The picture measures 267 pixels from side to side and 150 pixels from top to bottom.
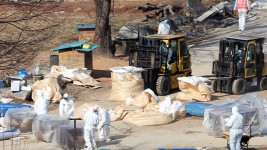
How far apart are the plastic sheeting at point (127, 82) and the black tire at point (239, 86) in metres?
3.22

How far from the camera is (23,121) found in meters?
13.1

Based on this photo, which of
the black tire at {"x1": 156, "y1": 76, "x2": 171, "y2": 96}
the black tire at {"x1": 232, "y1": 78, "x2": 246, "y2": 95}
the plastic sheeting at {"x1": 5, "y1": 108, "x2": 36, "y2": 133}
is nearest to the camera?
the plastic sheeting at {"x1": 5, "y1": 108, "x2": 36, "y2": 133}

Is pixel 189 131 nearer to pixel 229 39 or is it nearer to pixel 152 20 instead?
pixel 229 39

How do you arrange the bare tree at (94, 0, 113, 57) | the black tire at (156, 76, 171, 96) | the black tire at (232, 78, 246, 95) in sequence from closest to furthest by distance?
the black tire at (156, 76, 171, 96)
the black tire at (232, 78, 246, 95)
the bare tree at (94, 0, 113, 57)

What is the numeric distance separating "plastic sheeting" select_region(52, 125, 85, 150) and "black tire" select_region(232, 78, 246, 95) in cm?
736

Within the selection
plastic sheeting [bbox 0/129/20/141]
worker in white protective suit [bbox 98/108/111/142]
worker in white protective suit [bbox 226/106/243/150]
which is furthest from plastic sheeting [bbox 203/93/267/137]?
plastic sheeting [bbox 0/129/20/141]

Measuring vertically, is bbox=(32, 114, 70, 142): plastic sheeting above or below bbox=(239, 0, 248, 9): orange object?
below

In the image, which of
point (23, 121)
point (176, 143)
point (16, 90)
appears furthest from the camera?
point (16, 90)

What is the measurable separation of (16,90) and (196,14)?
16.5 meters

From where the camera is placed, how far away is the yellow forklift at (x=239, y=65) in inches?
685

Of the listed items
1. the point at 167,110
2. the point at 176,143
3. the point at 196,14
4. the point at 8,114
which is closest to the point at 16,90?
the point at 8,114

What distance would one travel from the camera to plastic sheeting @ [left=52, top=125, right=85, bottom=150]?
38.1 feet

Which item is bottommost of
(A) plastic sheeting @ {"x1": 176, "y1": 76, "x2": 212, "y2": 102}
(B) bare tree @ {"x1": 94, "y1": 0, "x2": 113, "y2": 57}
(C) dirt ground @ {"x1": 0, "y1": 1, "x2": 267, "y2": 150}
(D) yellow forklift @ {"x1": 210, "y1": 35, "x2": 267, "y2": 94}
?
(C) dirt ground @ {"x1": 0, "y1": 1, "x2": 267, "y2": 150}

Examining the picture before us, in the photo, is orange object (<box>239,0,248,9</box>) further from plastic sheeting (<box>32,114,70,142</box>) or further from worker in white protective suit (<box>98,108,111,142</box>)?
plastic sheeting (<box>32,114,70,142</box>)
